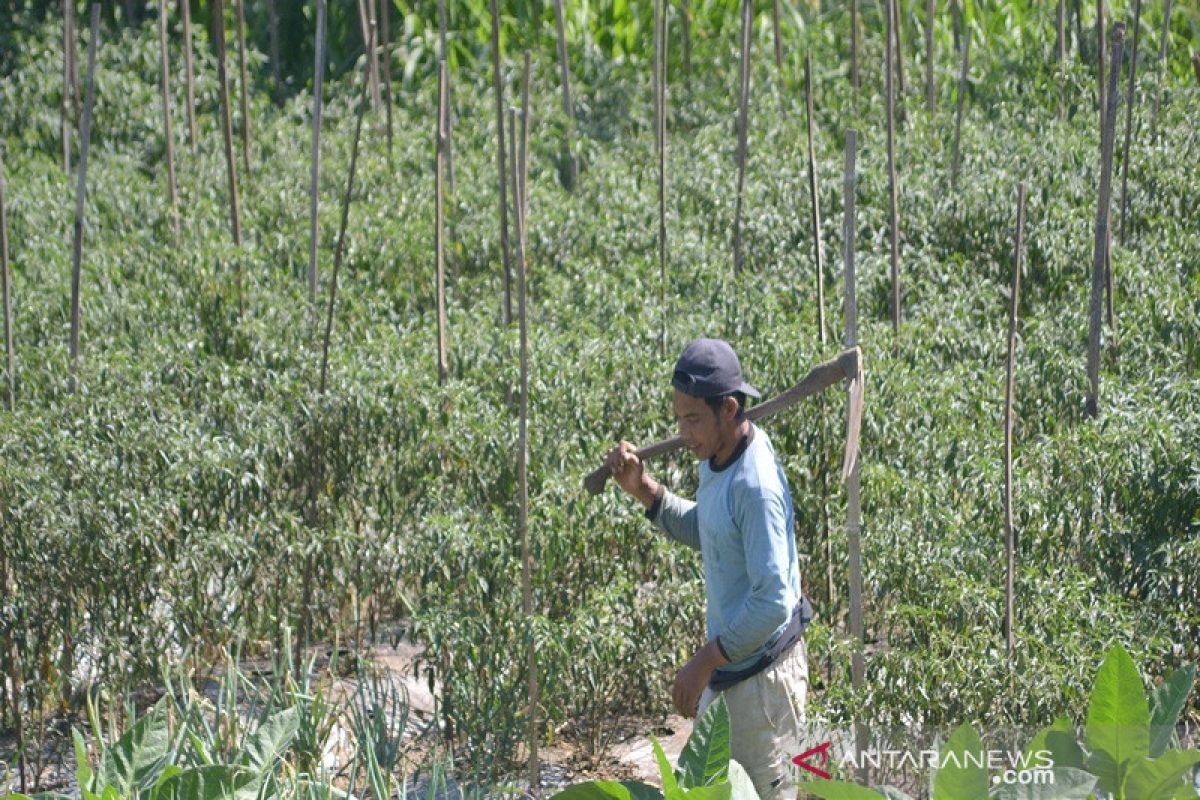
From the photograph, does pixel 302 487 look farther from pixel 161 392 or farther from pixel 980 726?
pixel 980 726

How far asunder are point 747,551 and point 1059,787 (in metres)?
1.18

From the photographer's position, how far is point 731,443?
319cm

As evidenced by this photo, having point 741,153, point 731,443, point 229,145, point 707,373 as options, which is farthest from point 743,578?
point 229,145

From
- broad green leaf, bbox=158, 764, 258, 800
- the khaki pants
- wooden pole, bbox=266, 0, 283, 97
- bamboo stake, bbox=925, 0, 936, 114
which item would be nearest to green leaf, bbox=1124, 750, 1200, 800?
the khaki pants

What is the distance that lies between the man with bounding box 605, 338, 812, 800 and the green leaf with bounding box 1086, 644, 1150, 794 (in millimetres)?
1069

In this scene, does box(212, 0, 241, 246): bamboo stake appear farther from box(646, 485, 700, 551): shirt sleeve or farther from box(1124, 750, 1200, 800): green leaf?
box(1124, 750, 1200, 800): green leaf

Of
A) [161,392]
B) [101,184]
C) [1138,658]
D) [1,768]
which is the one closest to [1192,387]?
[1138,658]

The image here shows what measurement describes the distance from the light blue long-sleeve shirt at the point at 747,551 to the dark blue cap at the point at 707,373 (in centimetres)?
12

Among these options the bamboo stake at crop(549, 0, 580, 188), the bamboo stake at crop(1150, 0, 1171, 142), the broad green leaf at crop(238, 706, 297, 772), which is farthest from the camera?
the bamboo stake at crop(549, 0, 580, 188)

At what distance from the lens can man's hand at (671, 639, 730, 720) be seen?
10.1ft

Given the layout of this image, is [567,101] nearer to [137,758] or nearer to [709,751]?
[137,758]

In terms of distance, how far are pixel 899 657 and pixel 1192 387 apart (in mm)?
1327

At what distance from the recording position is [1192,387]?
173 inches

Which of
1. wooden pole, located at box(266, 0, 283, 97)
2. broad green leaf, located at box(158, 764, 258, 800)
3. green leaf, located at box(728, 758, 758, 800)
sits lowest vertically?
broad green leaf, located at box(158, 764, 258, 800)
